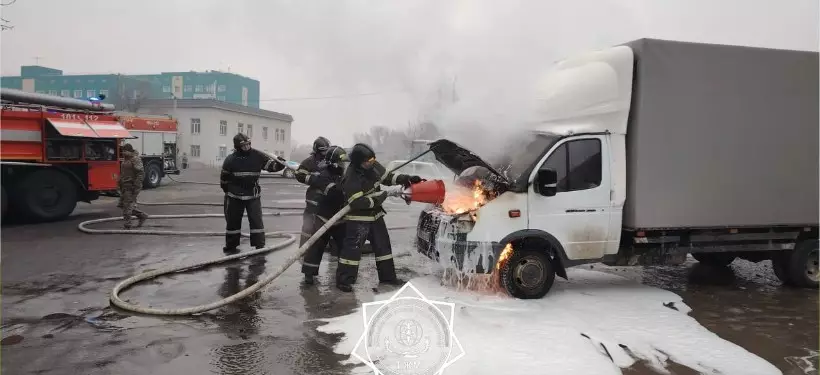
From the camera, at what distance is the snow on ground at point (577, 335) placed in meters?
4.18

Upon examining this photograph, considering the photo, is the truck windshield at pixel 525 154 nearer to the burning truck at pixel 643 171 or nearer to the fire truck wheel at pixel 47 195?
the burning truck at pixel 643 171

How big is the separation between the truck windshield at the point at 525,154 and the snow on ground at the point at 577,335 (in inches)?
55.0

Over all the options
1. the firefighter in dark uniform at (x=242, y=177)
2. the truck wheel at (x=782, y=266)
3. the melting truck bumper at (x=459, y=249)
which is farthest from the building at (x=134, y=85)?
the truck wheel at (x=782, y=266)

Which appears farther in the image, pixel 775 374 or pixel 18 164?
pixel 18 164

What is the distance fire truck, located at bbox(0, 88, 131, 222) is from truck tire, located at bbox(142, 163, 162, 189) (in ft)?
29.0

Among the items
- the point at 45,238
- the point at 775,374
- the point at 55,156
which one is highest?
the point at 55,156

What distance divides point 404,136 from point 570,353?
6754mm

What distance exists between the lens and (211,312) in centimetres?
536

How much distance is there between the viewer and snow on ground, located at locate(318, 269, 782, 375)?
4.18 meters

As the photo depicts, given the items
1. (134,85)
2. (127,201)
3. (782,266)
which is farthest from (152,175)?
(134,85)

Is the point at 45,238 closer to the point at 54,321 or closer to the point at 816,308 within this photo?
the point at 54,321

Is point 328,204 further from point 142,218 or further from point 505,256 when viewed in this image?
point 142,218

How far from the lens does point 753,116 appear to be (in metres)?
6.26

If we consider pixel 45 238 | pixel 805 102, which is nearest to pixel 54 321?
pixel 45 238
